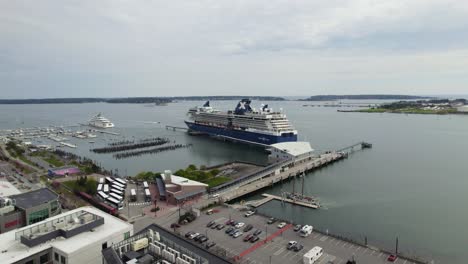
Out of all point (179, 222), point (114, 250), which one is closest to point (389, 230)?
point (179, 222)

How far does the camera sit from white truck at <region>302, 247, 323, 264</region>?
1595 centimetres

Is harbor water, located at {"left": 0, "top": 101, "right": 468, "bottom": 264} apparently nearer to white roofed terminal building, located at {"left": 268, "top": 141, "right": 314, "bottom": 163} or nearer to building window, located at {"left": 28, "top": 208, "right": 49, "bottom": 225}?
white roofed terminal building, located at {"left": 268, "top": 141, "right": 314, "bottom": 163}

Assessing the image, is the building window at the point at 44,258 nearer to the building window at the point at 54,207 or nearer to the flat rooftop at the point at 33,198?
the flat rooftop at the point at 33,198

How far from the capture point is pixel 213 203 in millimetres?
25312

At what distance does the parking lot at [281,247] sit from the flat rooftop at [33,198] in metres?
8.54

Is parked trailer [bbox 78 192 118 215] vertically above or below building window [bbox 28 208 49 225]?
below

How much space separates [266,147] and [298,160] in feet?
44.7

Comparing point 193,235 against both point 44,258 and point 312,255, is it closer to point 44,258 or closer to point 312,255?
point 312,255

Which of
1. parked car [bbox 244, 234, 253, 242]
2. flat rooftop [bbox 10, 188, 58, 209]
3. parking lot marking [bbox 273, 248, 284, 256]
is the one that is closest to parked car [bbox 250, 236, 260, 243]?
parked car [bbox 244, 234, 253, 242]

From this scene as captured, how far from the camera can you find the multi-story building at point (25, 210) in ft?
57.5

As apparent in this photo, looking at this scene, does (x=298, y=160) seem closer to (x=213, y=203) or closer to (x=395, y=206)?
(x=395, y=206)

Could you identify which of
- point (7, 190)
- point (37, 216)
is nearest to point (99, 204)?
point (37, 216)

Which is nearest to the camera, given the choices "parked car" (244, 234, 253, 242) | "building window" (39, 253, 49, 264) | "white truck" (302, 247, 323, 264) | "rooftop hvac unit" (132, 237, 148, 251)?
"rooftop hvac unit" (132, 237, 148, 251)

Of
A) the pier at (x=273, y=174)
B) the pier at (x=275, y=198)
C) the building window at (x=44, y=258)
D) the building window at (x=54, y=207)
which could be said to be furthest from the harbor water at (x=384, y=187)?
the building window at (x=44, y=258)
